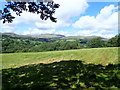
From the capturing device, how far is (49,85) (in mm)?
5199

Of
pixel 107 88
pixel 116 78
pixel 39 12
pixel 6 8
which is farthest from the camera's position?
pixel 39 12

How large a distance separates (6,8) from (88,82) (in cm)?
713

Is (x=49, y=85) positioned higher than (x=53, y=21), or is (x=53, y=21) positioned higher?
(x=53, y=21)

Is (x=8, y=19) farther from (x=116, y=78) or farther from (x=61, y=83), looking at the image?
(x=116, y=78)

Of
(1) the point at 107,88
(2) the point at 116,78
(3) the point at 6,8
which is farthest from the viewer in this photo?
(3) the point at 6,8

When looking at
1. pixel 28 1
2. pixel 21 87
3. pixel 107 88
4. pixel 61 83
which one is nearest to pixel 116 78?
pixel 107 88

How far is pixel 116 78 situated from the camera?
5492 millimetres

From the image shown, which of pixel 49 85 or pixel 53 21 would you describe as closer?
pixel 49 85

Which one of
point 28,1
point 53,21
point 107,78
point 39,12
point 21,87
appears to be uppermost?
point 28,1

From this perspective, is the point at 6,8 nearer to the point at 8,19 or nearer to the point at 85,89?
the point at 8,19

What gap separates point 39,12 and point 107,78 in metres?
6.42

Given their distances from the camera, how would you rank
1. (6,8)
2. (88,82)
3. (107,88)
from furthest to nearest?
1. (6,8)
2. (88,82)
3. (107,88)

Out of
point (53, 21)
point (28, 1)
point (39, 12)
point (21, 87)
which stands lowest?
point (21, 87)

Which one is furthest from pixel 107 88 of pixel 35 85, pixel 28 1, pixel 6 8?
pixel 6 8
